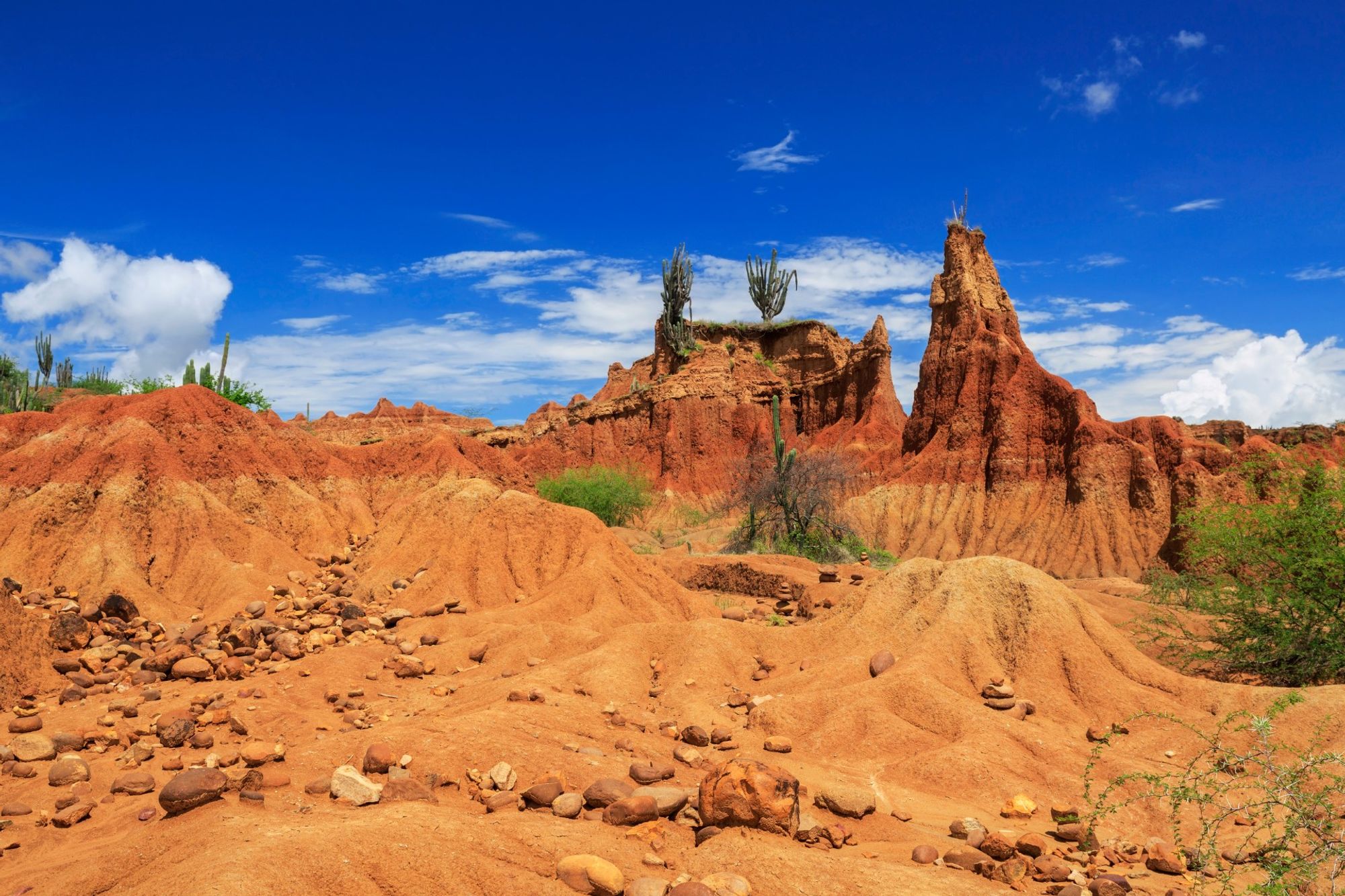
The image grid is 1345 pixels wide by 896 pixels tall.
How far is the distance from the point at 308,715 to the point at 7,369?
5964 centimetres

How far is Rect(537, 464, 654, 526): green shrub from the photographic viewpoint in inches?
1438

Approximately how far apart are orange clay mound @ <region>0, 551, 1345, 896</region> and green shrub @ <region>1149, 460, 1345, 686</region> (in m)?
2.09

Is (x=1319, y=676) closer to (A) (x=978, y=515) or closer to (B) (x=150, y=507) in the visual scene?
(B) (x=150, y=507)

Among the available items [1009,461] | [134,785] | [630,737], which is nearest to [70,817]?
[134,785]

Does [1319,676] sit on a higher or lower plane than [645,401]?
lower

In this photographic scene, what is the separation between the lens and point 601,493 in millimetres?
37406

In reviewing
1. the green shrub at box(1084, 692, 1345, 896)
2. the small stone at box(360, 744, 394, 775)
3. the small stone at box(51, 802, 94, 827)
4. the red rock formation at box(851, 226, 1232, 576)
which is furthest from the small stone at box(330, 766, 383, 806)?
the red rock formation at box(851, 226, 1232, 576)

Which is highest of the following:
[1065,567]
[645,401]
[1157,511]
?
[645,401]

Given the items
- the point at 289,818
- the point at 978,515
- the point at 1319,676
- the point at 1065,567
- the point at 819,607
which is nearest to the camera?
the point at 289,818

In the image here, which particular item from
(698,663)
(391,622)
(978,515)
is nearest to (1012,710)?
(698,663)

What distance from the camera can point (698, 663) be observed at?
1177 centimetres

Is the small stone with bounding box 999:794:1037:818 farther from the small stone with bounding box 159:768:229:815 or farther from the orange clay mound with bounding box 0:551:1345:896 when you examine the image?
the small stone with bounding box 159:768:229:815

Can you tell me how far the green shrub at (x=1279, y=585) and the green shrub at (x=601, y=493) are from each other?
24644 mm

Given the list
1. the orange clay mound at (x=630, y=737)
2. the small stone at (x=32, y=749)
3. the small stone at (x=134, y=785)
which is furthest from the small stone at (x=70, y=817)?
the small stone at (x=32, y=749)
